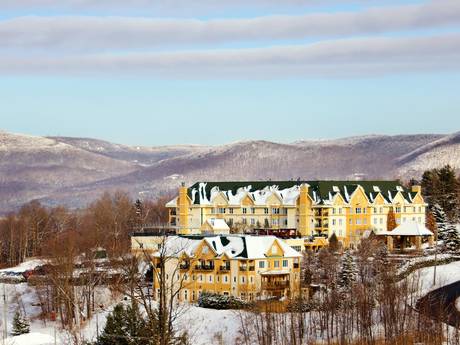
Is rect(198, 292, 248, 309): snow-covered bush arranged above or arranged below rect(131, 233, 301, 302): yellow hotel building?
below

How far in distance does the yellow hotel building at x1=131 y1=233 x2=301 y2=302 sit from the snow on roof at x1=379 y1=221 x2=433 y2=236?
673 inches

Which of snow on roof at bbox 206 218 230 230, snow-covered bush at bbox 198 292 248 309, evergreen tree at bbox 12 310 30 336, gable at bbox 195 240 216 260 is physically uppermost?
snow on roof at bbox 206 218 230 230

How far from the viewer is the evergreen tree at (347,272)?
68125mm

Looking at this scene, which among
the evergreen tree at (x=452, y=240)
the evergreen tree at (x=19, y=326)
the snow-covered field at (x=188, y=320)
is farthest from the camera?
the evergreen tree at (x=452, y=240)

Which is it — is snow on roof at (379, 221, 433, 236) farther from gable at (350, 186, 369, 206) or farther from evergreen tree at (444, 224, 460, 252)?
gable at (350, 186, 369, 206)

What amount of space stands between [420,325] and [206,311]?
14.8 meters

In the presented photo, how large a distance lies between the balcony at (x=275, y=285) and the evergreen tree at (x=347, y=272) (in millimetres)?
3295

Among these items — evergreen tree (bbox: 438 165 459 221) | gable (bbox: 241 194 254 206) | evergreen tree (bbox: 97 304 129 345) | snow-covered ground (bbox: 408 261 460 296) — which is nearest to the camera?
evergreen tree (bbox: 97 304 129 345)

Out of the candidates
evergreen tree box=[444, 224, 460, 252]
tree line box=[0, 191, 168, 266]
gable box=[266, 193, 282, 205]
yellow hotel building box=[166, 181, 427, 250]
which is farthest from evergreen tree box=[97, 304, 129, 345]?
gable box=[266, 193, 282, 205]

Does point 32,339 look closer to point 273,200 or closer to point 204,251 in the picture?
point 204,251

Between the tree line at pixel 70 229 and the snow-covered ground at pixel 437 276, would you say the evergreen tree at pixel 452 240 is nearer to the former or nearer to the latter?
the snow-covered ground at pixel 437 276

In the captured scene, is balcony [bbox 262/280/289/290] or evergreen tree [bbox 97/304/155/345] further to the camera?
balcony [bbox 262/280/289/290]

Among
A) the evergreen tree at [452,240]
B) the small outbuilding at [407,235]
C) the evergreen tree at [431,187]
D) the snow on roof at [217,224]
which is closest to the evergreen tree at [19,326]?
the snow on roof at [217,224]

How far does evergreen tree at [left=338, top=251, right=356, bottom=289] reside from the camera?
68125mm
